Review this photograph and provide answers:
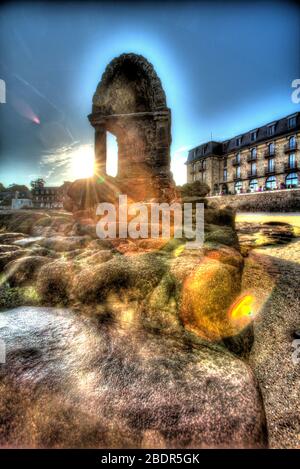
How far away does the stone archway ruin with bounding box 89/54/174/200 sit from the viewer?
261 inches

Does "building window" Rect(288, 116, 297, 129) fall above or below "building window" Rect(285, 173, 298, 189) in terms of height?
above

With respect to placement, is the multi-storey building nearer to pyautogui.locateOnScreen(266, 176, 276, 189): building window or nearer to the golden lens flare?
pyautogui.locateOnScreen(266, 176, 276, 189): building window

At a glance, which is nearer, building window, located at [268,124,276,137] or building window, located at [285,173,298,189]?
building window, located at [285,173,298,189]

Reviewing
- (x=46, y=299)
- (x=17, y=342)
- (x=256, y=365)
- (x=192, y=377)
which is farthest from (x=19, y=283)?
(x=256, y=365)

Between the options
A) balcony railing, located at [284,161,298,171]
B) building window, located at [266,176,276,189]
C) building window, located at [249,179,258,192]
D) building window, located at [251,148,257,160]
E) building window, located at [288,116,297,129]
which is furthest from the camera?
building window, located at [249,179,258,192]

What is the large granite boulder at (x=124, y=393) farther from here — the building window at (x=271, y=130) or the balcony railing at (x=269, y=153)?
the building window at (x=271, y=130)

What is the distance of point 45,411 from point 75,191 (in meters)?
5.28

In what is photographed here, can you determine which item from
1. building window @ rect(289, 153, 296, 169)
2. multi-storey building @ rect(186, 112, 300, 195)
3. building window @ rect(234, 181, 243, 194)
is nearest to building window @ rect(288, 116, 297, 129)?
multi-storey building @ rect(186, 112, 300, 195)

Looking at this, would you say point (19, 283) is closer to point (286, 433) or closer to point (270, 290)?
point (286, 433)

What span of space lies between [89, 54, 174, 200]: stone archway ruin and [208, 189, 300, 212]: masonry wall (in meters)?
10.8

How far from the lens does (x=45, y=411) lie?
1205mm

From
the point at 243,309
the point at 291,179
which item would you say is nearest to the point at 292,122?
the point at 291,179

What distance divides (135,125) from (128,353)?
741cm
